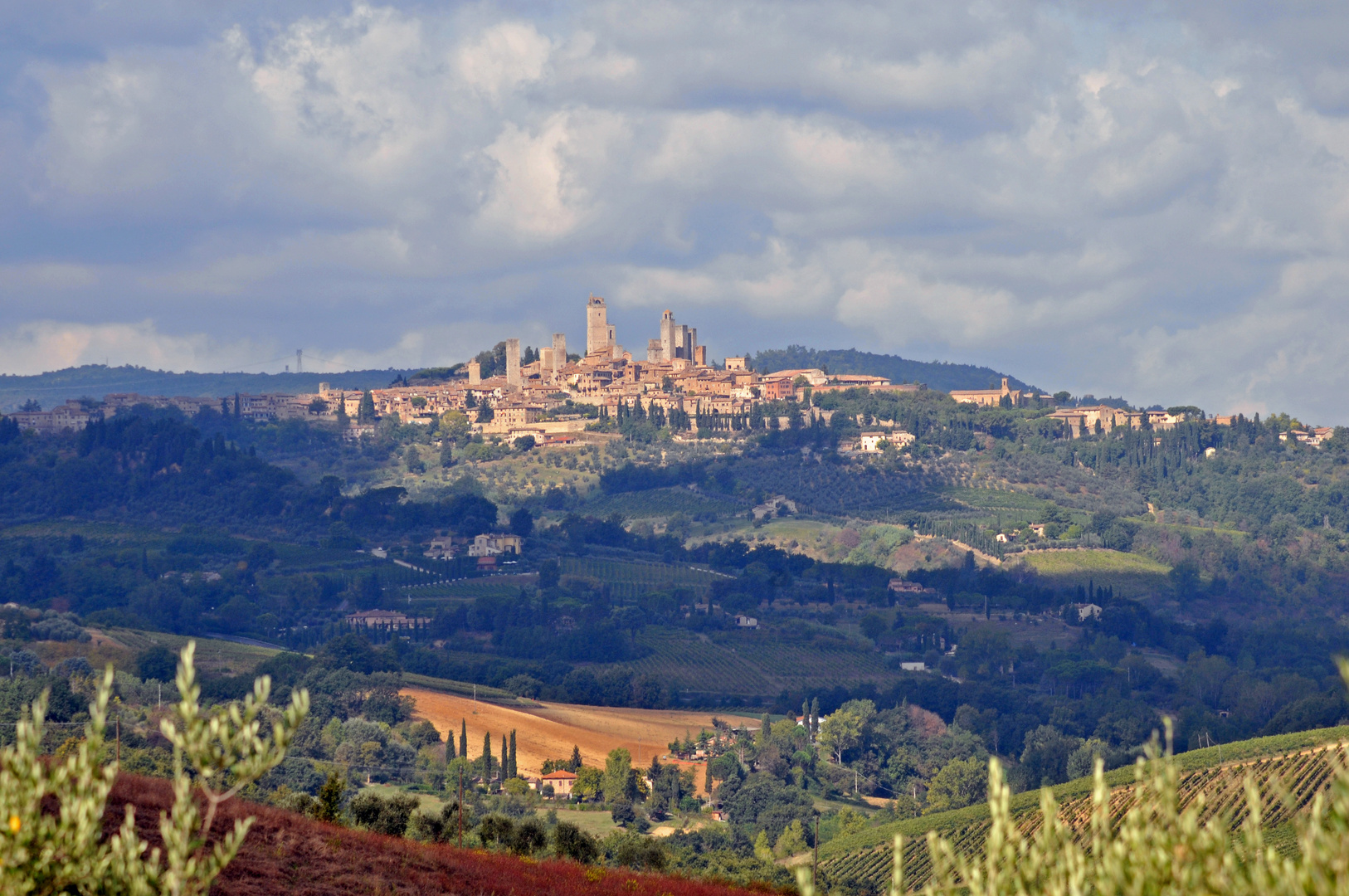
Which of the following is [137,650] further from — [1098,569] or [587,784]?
[1098,569]

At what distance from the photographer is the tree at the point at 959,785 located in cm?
6119

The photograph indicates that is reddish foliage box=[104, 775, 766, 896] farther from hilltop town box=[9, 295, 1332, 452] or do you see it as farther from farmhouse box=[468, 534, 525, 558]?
hilltop town box=[9, 295, 1332, 452]

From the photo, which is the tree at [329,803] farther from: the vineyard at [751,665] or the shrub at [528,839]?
the vineyard at [751,665]

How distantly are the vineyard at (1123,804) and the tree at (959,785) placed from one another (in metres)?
6.62

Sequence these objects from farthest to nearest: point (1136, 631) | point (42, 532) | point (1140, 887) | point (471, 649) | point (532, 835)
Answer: point (42, 532) → point (1136, 631) → point (471, 649) → point (532, 835) → point (1140, 887)

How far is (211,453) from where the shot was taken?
455 feet

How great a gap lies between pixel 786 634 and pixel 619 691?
18.2m

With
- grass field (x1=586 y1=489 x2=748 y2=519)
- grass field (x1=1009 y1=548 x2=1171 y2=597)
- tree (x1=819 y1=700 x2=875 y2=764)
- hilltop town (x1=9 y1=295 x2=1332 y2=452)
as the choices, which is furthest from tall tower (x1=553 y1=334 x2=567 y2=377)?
tree (x1=819 y1=700 x2=875 y2=764)

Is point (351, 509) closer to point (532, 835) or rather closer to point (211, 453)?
point (211, 453)

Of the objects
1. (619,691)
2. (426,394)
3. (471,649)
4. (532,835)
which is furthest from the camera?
(426,394)

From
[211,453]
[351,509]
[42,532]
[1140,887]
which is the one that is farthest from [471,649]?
[1140,887]

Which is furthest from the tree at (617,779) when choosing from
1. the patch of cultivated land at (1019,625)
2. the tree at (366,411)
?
the tree at (366,411)

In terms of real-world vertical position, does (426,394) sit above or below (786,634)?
above

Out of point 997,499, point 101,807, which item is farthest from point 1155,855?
point 997,499
